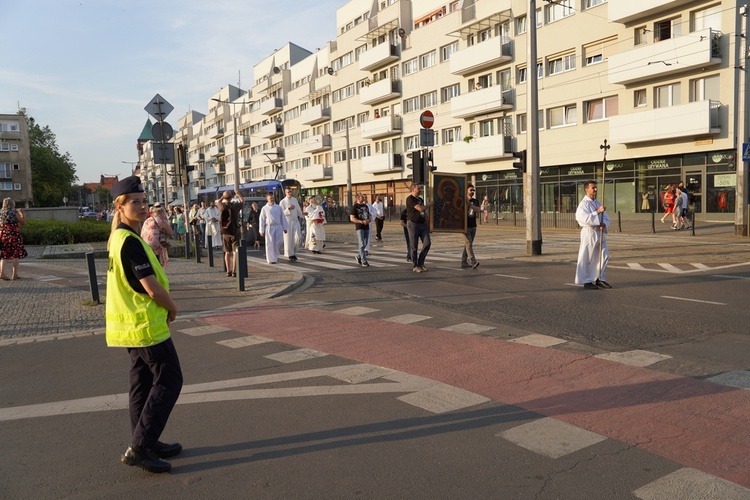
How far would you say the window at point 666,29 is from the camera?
29.8 metres

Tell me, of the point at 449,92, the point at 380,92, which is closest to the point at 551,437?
the point at 449,92

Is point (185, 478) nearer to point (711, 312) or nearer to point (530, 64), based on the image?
point (711, 312)

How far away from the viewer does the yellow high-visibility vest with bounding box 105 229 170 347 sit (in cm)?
392

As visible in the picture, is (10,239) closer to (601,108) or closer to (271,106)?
(601,108)

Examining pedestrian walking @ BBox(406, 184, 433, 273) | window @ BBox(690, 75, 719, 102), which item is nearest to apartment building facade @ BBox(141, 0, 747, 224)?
window @ BBox(690, 75, 719, 102)

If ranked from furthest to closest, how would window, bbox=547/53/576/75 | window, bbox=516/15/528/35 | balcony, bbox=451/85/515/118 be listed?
balcony, bbox=451/85/515/118 < window, bbox=516/15/528/35 < window, bbox=547/53/576/75

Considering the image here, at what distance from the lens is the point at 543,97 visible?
37500 mm

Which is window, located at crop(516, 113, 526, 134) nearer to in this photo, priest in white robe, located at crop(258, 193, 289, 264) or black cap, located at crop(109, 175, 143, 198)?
priest in white robe, located at crop(258, 193, 289, 264)

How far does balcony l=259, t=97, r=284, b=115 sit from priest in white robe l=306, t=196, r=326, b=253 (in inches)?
2276

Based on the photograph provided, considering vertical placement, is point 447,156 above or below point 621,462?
above

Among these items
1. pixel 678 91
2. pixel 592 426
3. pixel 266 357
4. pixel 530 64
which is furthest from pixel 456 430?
pixel 678 91

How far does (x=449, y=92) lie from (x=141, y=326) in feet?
146

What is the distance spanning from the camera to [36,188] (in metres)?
95.3

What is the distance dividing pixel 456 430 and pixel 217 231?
64.9ft
